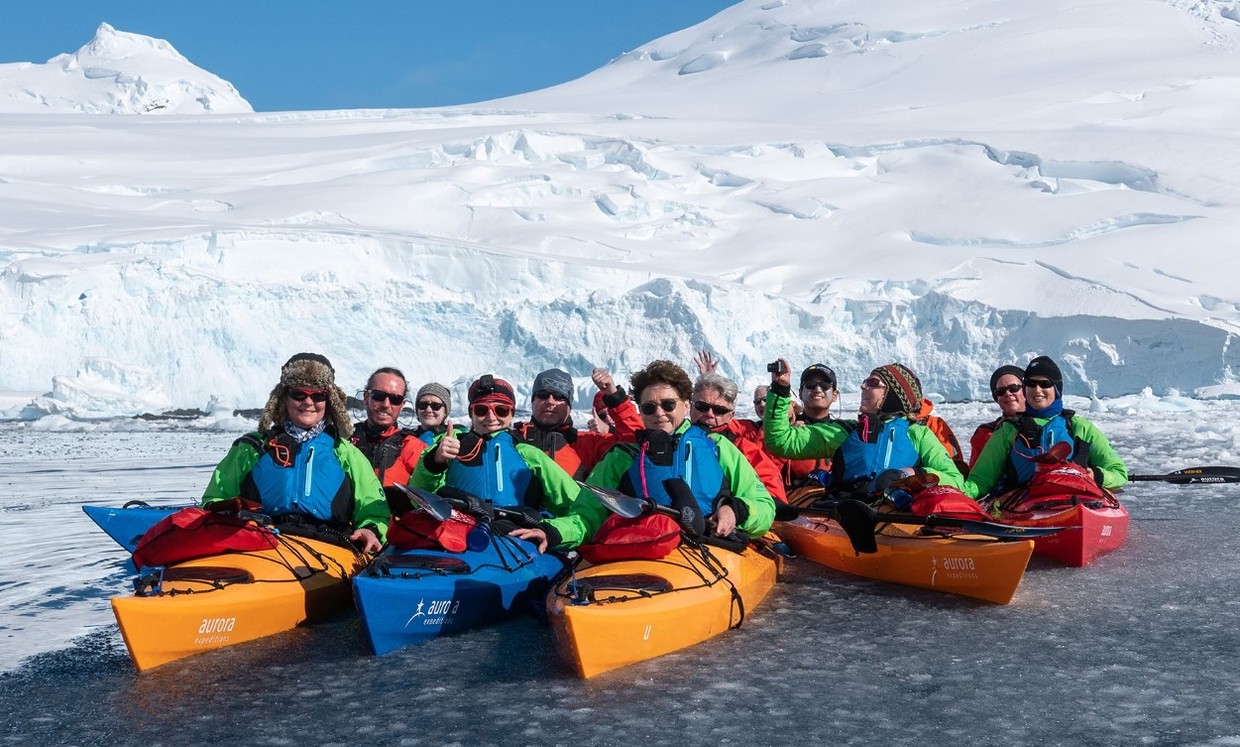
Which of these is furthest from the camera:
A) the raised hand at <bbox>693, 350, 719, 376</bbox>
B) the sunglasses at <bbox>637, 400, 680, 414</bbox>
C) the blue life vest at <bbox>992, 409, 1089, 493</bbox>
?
the raised hand at <bbox>693, 350, 719, 376</bbox>

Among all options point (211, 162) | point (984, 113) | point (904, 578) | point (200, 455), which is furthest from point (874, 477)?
point (984, 113)

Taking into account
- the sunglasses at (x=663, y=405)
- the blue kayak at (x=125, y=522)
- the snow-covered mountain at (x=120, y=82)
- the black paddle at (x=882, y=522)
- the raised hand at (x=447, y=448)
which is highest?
the snow-covered mountain at (x=120, y=82)

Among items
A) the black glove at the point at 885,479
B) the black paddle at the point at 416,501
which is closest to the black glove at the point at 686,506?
the black paddle at the point at 416,501

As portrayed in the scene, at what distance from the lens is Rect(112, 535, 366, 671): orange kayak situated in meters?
3.88

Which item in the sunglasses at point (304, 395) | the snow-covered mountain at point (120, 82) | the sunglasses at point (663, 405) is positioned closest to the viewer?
the sunglasses at point (663, 405)

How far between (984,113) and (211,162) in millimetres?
25557

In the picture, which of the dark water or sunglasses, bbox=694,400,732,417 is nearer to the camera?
the dark water

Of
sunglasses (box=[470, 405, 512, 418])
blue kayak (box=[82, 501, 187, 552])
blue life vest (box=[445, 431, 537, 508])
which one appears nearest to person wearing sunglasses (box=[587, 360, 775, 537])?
blue life vest (box=[445, 431, 537, 508])

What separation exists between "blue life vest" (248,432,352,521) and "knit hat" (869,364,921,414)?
8.34 ft

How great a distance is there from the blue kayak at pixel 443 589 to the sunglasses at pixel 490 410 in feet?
1.53


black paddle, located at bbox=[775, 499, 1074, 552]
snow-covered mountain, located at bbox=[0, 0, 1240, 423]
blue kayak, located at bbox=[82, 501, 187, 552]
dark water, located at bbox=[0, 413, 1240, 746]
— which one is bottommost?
dark water, located at bbox=[0, 413, 1240, 746]

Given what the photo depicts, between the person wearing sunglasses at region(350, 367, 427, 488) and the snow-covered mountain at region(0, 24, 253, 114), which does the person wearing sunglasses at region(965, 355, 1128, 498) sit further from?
the snow-covered mountain at region(0, 24, 253, 114)

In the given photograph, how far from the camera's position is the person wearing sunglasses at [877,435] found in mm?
5410

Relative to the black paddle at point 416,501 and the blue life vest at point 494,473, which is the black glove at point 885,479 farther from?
the black paddle at point 416,501
